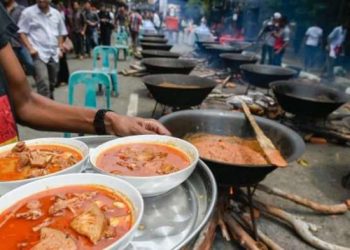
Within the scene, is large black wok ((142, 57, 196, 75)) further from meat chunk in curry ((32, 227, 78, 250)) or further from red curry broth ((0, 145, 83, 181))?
meat chunk in curry ((32, 227, 78, 250))

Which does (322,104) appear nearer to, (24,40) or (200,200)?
(200,200)

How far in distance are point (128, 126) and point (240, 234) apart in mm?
1968

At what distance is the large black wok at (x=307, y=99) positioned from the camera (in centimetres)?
528

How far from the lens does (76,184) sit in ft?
3.88

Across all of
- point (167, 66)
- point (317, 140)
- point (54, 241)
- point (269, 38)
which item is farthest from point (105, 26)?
point (54, 241)

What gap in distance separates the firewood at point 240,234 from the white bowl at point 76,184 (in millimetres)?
2245

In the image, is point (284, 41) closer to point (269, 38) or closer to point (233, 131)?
point (269, 38)

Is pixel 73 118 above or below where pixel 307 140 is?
above

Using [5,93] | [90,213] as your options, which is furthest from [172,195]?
[5,93]

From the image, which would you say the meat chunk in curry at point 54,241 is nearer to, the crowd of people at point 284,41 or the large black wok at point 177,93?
the large black wok at point 177,93

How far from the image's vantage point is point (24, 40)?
6.04m

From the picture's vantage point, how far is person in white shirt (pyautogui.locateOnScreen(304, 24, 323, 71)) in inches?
578

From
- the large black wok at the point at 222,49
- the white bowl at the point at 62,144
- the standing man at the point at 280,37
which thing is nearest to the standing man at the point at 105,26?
the large black wok at the point at 222,49

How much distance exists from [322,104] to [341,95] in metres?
0.78
